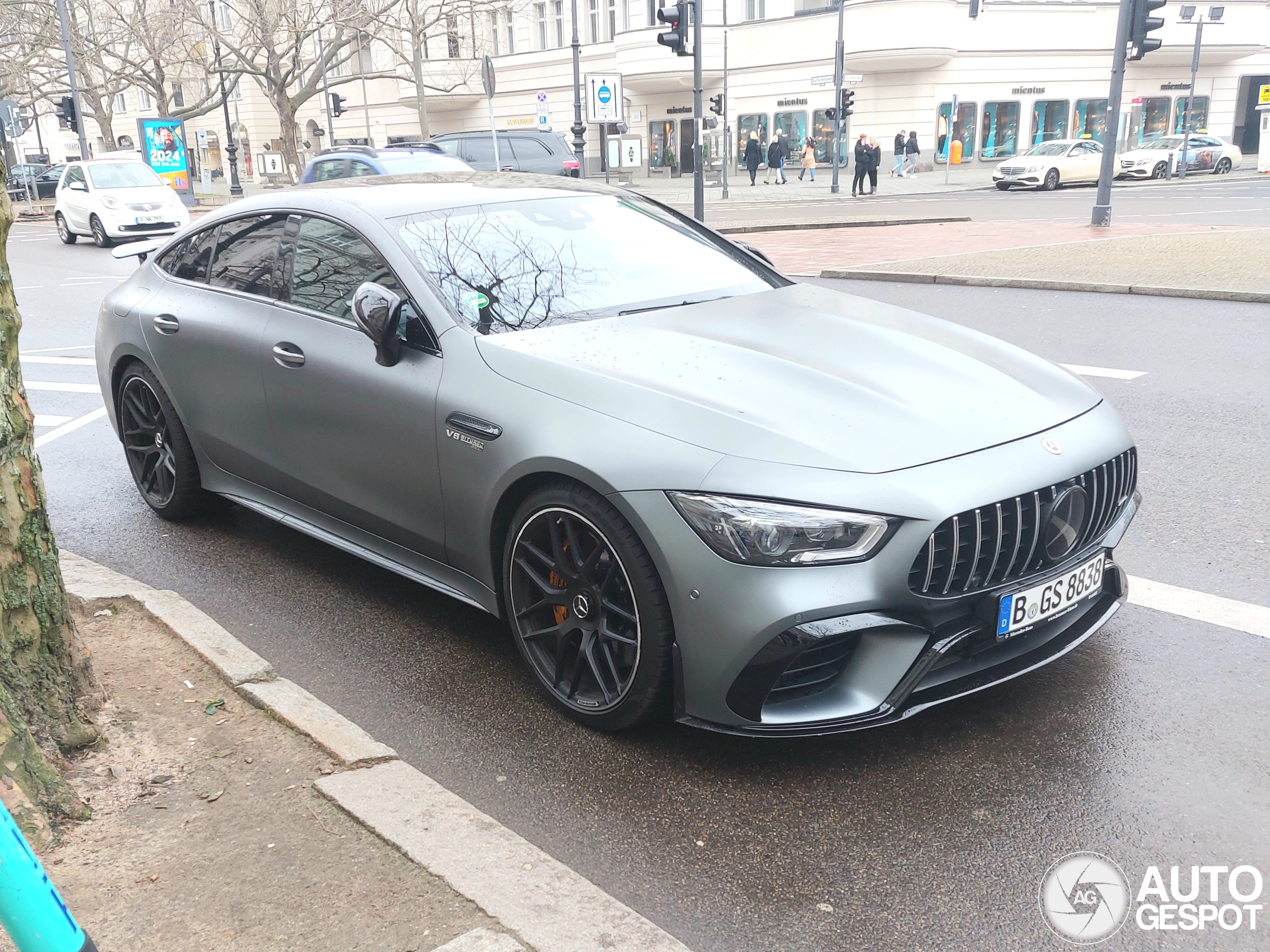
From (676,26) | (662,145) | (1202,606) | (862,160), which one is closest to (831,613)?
(1202,606)

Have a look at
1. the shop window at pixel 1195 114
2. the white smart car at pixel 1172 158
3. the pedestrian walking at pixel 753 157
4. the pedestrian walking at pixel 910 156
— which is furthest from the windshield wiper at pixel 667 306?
the shop window at pixel 1195 114

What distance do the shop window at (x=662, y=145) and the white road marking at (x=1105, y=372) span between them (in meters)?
43.8

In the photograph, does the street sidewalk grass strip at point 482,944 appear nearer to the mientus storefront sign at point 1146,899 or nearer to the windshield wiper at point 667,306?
the mientus storefront sign at point 1146,899

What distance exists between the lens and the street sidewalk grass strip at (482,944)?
90.7 inches

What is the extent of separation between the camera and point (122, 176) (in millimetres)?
24109

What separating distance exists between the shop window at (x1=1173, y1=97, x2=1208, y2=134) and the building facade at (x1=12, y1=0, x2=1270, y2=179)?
0.22 feet

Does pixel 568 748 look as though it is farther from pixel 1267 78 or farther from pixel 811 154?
pixel 1267 78

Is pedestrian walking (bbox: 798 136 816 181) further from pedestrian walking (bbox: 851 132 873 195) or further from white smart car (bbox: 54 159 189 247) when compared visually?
white smart car (bbox: 54 159 189 247)

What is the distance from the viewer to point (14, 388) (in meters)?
3.04

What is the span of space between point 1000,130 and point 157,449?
4573 cm

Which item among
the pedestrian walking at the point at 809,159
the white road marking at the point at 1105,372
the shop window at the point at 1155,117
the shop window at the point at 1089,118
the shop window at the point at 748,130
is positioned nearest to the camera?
the white road marking at the point at 1105,372

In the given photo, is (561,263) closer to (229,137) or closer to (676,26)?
(676,26)

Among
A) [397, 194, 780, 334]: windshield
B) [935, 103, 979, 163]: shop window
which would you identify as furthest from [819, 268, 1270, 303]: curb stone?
[935, 103, 979, 163]: shop window

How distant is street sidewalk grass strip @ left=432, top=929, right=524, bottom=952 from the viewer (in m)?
2.30
